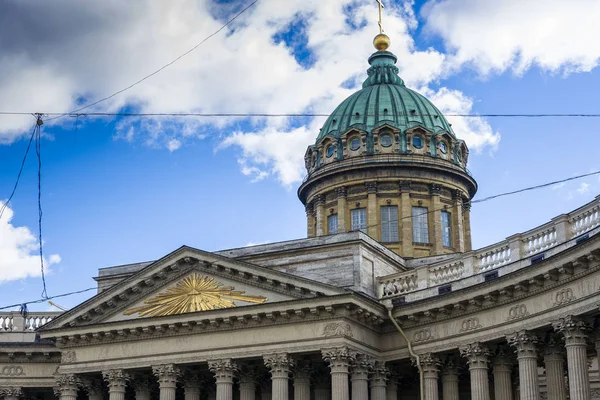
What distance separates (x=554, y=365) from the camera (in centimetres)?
3575

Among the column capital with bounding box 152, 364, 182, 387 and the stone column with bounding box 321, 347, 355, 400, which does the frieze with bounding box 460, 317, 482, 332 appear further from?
the column capital with bounding box 152, 364, 182, 387

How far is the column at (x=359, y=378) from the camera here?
40.1m

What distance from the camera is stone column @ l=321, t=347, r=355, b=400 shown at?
39219 millimetres

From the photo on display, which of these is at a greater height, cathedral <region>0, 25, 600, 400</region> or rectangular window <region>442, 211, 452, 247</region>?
rectangular window <region>442, 211, 452, 247</region>

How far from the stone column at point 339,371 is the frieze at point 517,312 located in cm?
674

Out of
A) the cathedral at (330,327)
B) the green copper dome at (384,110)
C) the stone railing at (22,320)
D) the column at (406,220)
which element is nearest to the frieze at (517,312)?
the cathedral at (330,327)

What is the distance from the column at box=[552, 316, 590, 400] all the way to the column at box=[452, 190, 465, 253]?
25.4 meters

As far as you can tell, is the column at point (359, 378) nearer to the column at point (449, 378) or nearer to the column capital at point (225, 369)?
the column at point (449, 378)

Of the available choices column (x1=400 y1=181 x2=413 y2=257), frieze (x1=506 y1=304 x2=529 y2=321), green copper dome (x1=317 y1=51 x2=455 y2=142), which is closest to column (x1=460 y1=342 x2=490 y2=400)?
frieze (x1=506 y1=304 x2=529 y2=321)

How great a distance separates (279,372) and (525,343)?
1013cm

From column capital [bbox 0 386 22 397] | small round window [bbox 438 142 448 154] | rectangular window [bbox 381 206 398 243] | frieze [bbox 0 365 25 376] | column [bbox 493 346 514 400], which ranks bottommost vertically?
column [bbox 493 346 514 400]

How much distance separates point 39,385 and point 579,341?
2672 centimetres

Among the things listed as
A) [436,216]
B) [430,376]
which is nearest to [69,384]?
[430,376]

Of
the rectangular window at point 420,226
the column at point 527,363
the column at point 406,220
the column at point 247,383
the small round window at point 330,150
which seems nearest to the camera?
the column at point 527,363
